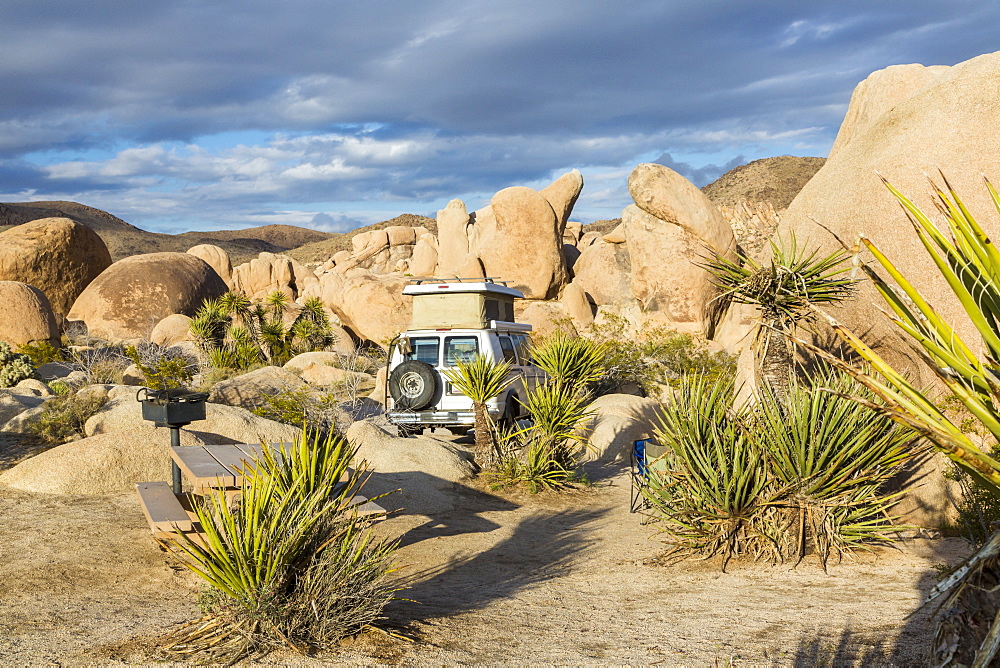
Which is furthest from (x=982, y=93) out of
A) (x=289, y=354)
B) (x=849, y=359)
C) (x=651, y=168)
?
(x=289, y=354)

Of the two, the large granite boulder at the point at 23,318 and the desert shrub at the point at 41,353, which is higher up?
the large granite boulder at the point at 23,318

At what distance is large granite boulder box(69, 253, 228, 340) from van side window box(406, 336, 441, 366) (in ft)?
53.7

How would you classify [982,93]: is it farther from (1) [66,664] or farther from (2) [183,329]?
(2) [183,329]

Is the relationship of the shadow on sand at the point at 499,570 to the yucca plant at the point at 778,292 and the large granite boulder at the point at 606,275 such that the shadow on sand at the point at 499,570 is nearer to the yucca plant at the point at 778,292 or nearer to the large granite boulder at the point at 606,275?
the yucca plant at the point at 778,292

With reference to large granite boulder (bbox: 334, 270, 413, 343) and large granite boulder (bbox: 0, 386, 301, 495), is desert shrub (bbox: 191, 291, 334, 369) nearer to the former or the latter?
large granite boulder (bbox: 334, 270, 413, 343)

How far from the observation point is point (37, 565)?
558 cm

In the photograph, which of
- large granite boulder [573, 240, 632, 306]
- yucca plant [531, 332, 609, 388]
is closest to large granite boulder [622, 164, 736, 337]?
large granite boulder [573, 240, 632, 306]

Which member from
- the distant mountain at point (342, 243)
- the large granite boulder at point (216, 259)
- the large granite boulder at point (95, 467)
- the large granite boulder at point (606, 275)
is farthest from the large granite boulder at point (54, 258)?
the distant mountain at point (342, 243)

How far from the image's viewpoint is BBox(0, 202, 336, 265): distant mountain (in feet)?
259

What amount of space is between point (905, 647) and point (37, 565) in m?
5.66

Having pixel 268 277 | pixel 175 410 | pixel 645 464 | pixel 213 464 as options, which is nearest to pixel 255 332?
pixel 175 410

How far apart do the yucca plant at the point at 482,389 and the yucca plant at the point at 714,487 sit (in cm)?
340

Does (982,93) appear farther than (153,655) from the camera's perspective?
Yes

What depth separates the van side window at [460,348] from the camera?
11164 millimetres
